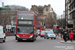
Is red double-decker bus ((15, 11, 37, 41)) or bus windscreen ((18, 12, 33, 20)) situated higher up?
bus windscreen ((18, 12, 33, 20))

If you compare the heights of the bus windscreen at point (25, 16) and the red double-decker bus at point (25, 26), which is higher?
the bus windscreen at point (25, 16)

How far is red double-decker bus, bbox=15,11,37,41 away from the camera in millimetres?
25359

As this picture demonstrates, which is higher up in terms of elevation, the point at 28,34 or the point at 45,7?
the point at 45,7

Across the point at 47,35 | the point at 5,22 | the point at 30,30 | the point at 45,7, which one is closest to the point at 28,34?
the point at 30,30

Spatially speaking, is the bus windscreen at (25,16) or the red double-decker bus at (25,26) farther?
the bus windscreen at (25,16)

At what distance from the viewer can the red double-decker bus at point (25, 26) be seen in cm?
2536

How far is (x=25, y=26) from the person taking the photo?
25.6m

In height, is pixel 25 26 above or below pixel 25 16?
below

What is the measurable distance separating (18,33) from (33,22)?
2665mm

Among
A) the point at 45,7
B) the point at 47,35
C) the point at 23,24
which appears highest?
the point at 45,7

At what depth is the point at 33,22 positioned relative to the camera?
2553cm

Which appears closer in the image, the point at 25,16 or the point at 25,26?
the point at 25,26

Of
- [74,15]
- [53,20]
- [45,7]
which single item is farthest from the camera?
[45,7]

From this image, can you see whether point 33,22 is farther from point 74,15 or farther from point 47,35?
point 74,15
